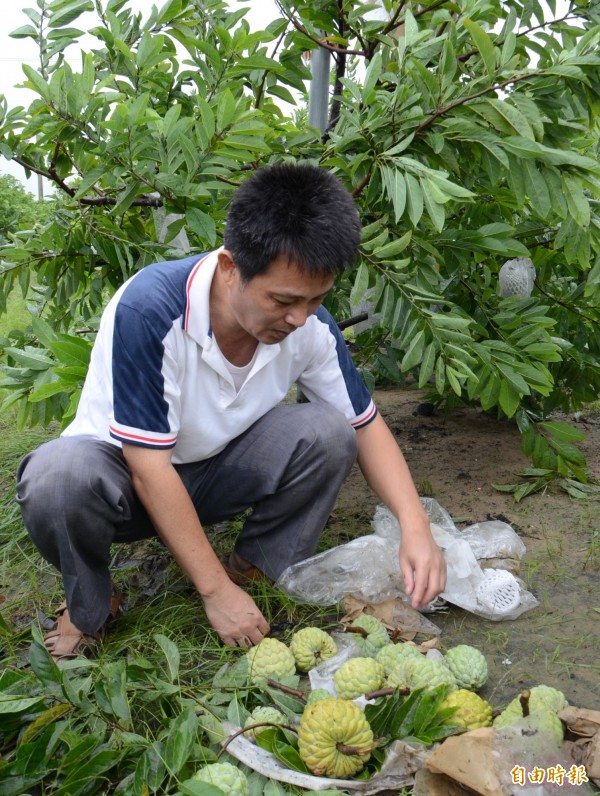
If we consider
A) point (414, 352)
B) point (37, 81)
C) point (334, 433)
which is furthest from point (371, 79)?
point (334, 433)

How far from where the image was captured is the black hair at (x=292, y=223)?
1579 millimetres

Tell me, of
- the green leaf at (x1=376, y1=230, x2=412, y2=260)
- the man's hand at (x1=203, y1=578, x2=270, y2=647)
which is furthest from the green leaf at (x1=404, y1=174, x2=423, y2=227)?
the man's hand at (x1=203, y1=578, x2=270, y2=647)

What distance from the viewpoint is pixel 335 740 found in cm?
143

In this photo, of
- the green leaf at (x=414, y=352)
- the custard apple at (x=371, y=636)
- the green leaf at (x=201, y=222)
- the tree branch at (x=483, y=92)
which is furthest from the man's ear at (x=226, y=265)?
the custard apple at (x=371, y=636)

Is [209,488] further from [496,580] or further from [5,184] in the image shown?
[5,184]

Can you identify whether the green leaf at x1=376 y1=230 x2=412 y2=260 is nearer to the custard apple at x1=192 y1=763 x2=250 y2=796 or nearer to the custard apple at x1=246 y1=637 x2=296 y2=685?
the custard apple at x1=246 y1=637 x2=296 y2=685

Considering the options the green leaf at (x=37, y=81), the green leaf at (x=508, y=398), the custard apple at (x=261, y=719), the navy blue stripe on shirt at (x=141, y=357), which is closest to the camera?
the custard apple at (x=261, y=719)

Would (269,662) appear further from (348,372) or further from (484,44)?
(484,44)

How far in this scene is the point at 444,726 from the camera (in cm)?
148

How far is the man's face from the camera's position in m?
1.62

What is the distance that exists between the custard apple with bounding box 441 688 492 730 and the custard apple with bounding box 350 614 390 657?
0.29 metres

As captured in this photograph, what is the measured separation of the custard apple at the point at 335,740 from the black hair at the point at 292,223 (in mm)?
846

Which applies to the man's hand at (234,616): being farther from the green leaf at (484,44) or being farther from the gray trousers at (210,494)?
the green leaf at (484,44)

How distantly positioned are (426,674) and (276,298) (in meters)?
0.84
